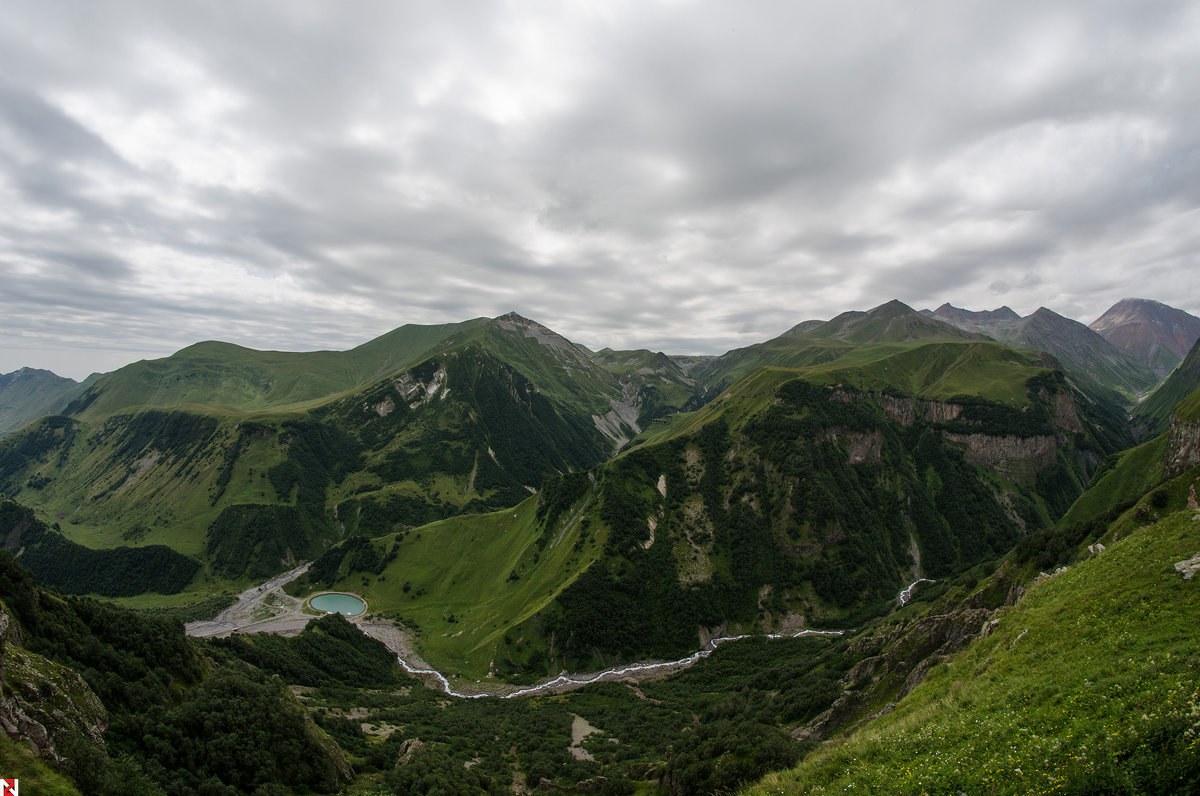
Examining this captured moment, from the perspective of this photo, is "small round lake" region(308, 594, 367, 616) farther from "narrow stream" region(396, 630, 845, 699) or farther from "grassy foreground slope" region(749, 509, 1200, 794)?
"grassy foreground slope" region(749, 509, 1200, 794)

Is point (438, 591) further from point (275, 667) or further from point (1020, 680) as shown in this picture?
point (1020, 680)

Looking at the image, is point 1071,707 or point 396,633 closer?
point 1071,707

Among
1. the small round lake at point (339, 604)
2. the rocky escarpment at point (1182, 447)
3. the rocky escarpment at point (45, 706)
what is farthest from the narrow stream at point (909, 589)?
the small round lake at point (339, 604)

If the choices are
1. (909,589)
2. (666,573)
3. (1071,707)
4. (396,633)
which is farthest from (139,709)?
(909,589)

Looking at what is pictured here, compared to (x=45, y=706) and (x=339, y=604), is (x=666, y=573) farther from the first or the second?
(x=45, y=706)

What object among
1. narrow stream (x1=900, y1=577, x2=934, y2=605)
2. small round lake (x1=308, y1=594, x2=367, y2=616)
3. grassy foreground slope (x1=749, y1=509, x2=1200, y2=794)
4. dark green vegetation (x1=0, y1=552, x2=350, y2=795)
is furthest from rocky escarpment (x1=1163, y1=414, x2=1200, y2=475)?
small round lake (x1=308, y1=594, x2=367, y2=616)

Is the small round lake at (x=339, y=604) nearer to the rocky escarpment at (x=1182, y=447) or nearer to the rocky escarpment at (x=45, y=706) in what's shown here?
the rocky escarpment at (x=45, y=706)
